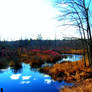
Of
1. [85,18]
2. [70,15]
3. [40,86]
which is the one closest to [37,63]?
[40,86]

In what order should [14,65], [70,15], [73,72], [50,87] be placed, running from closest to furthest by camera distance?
1. [50,87]
2. [70,15]
3. [73,72]
4. [14,65]

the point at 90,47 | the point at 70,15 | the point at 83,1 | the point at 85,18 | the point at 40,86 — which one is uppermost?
the point at 83,1

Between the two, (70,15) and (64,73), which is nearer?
(70,15)

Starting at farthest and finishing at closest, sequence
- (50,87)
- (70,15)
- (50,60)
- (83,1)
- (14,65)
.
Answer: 1. (50,60)
2. (14,65)
3. (70,15)
4. (83,1)
5. (50,87)

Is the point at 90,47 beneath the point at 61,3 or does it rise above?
beneath

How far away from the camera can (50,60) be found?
16.4 metres

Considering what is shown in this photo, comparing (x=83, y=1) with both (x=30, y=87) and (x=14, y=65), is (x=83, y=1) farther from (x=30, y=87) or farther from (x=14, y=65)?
(x=14, y=65)

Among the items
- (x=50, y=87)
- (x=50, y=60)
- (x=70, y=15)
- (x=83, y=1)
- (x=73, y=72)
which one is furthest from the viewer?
(x=50, y=60)

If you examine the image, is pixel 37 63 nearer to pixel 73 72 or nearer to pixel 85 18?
pixel 73 72

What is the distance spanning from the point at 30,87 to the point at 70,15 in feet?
20.5

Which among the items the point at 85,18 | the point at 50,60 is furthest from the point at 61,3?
the point at 50,60

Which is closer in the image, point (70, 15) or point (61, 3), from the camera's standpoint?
point (61, 3)

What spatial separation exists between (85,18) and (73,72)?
15.3 ft

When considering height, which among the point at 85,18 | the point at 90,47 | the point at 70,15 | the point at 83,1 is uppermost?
the point at 83,1
